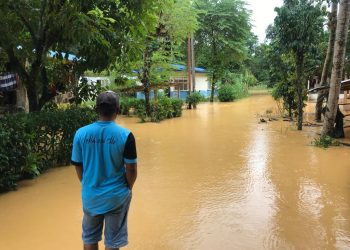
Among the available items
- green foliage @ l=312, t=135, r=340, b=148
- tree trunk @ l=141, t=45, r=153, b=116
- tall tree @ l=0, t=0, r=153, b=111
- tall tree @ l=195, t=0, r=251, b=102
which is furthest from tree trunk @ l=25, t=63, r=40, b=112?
tall tree @ l=195, t=0, r=251, b=102

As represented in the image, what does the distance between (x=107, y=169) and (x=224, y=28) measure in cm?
3191

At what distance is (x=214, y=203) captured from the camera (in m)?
5.43

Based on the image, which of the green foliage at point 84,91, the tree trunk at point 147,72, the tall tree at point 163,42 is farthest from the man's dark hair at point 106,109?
the tree trunk at point 147,72

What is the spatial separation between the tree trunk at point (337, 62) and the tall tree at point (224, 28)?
2082 cm

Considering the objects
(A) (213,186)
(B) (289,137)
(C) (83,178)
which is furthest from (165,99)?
(C) (83,178)

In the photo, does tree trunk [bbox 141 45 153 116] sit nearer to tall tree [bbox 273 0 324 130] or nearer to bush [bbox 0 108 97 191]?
tall tree [bbox 273 0 324 130]

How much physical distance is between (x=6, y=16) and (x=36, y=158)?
2.77 m

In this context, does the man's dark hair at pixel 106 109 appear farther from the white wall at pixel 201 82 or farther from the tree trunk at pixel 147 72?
the white wall at pixel 201 82

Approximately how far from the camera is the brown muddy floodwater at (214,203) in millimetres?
4160

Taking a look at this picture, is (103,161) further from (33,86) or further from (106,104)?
(33,86)

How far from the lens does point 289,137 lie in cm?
1168

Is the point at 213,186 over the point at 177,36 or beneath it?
beneath

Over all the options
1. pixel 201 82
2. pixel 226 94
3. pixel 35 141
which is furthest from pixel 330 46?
pixel 201 82

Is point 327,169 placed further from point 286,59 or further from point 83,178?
point 286,59
